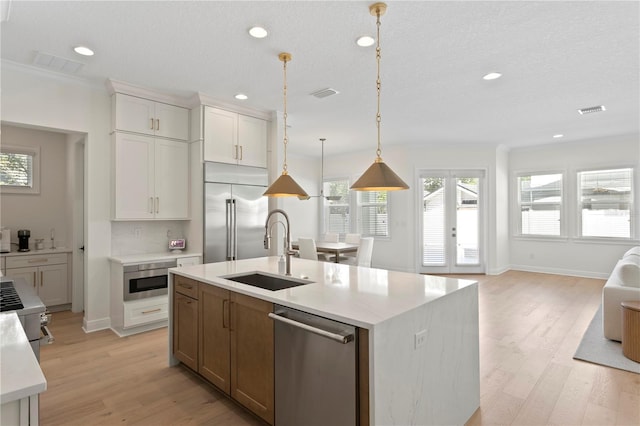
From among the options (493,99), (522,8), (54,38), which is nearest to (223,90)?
(54,38)

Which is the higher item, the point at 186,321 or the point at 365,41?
the point at 365,41

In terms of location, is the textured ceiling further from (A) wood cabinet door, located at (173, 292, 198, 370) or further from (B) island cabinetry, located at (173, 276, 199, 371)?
(A) wood cabinet door, located at (173, 292, 198, 370)

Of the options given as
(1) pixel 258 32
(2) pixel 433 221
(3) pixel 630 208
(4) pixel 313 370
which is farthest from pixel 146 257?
(3) pixel 630 208

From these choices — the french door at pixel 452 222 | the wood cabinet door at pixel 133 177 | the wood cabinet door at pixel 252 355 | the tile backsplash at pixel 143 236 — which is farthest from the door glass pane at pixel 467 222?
the wood cabinet door at pixel 252 355

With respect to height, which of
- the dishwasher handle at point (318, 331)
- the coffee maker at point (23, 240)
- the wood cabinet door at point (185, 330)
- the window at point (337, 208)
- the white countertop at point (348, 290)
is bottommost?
the wood cabinet door at point (185, 330)

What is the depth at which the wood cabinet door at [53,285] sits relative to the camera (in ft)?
14.8

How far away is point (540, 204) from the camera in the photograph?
7.43 m

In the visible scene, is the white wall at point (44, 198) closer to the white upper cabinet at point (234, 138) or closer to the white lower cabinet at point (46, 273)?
the white lower cabinet at point (46, 273)

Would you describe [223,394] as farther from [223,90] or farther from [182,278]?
[223,90]

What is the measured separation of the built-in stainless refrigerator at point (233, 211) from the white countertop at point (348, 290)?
139 centimetres

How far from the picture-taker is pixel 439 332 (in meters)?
1.94

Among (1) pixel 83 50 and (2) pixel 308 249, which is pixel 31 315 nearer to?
(1) pixel 83 50

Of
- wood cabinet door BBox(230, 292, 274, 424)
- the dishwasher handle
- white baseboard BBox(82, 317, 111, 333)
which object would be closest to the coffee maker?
white baseboard BBox(82, 317, 111, 333)

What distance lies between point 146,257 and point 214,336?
2041mm
